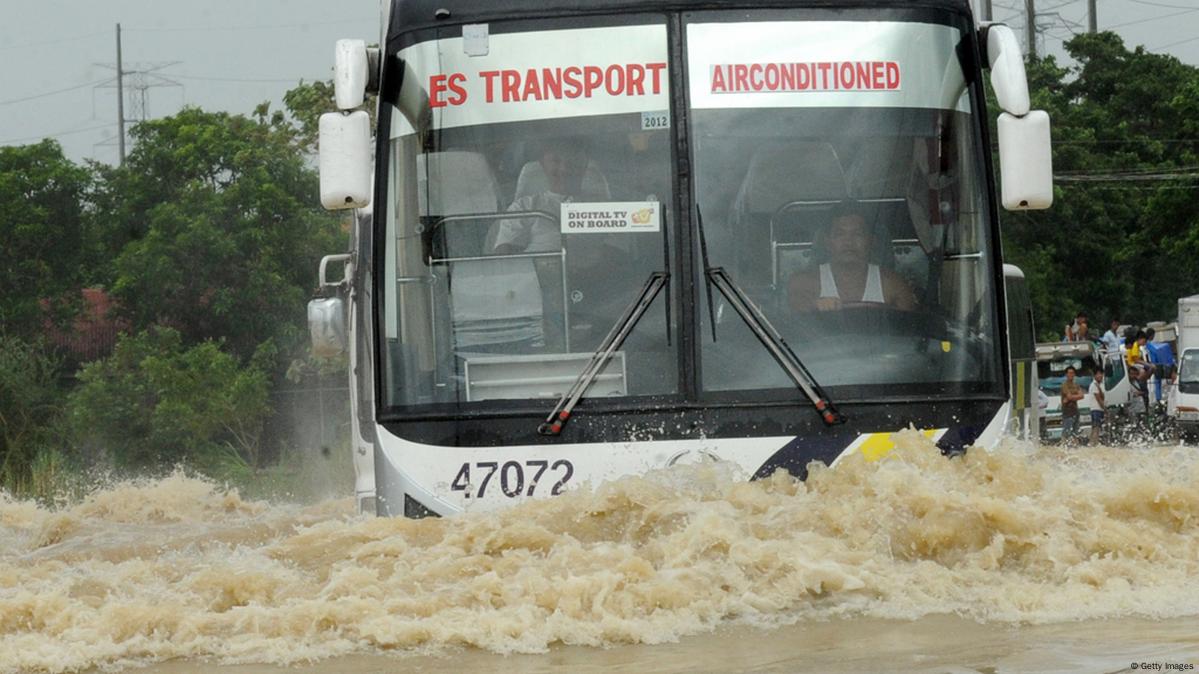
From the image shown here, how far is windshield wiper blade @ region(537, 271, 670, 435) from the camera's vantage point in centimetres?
773

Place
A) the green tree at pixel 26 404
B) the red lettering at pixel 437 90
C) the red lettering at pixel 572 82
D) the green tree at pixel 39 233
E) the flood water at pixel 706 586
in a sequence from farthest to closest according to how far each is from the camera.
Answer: the green tree at pixel 39 233, the green tree at pixel 26 404, the red lettering at pixel 437 90, the red lettering at pixel 572 82, the flood water at pixel 706 586

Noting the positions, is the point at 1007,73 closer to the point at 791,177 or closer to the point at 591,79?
the point at 791,177

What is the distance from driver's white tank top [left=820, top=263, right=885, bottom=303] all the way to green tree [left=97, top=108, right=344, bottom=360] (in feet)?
65.5

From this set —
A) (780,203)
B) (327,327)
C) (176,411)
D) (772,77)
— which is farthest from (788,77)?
(176,411)

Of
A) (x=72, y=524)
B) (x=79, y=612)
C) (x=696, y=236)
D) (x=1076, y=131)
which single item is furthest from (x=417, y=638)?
(x=1076, y=131)

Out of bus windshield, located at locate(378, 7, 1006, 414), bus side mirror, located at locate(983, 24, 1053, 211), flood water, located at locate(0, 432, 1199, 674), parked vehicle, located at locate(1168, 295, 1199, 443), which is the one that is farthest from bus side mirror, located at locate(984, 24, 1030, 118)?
parked vehicle, located at locate(1168, 295, 1199, 443)

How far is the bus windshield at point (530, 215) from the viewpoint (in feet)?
25.9

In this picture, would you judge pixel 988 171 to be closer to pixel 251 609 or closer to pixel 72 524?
pixel 251 609

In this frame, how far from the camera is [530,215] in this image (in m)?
8.02

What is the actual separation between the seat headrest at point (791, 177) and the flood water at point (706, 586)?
1140 mm

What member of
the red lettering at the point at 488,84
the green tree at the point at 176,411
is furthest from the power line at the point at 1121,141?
the red lettering at the point at 488,84

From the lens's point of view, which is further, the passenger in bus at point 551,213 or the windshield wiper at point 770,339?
the passenger in bus at point 551,213

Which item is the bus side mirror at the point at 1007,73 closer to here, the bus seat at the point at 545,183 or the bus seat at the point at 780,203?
the bus seat at the point at 780,203

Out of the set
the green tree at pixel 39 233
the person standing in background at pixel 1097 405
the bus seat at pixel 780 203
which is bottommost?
the person standing in background at pixel 1097 405
